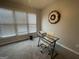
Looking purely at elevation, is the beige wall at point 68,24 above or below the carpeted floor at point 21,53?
above

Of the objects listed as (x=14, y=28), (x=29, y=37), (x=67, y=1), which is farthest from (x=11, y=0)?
(x=67, y=1)

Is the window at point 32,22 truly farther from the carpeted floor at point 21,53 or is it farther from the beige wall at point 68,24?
the carpeted floor at point 21,53

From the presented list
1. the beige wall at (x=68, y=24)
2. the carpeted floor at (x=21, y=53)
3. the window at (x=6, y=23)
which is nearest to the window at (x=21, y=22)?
the window at (x=6, y=23)

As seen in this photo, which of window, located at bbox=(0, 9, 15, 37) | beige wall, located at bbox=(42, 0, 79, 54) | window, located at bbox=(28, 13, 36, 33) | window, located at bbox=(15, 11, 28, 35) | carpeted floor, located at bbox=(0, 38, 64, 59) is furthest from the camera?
window, located at bbox=(28, 13, 36, 33)

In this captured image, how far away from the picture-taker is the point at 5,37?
285 cm

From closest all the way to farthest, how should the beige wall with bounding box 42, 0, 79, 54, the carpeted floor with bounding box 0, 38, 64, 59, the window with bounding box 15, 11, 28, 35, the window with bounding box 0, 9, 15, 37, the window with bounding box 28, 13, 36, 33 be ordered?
the carpeted floor with bounding box 0, 38, 64, 59 < the beige wall with bounding box 42, 0, 79, 54 < the window with bounding box 0, 9, 15, 37 < the window with bounding box 15, 11, 28, 35 < the window with bounding box 28, 13, 36, 33

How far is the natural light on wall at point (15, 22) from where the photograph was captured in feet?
9.17

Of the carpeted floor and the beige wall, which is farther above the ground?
the beige wall

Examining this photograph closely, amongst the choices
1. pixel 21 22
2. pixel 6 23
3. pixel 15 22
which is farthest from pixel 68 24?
pixel 6 23

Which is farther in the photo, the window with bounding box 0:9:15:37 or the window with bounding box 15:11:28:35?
the window with bounding box 15:11:28:35

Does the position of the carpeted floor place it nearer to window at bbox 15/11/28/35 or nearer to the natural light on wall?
the natural light on wall

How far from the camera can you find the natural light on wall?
9.17 ft

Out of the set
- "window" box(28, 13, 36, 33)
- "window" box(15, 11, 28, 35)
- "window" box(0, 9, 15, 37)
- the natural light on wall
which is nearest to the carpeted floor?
"window" box(0, 9, 15, 37)

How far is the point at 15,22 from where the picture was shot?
3.14 m
